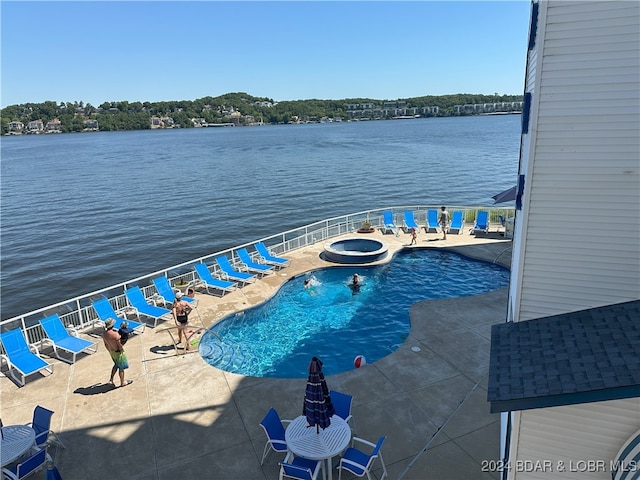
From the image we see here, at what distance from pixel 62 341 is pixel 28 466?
200 inches

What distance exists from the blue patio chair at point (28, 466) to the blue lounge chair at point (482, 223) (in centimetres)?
1978

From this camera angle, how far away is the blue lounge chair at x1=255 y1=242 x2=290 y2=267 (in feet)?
60.1

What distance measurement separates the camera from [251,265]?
1772 centimetres

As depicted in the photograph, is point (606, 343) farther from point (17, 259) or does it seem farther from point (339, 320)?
point (17, 259)

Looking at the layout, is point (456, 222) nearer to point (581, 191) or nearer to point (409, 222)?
point (409, 222)

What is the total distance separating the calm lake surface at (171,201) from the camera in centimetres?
2994

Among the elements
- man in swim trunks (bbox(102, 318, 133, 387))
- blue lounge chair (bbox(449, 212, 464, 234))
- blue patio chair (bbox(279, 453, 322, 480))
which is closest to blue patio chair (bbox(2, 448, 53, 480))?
man in swim trunks (bbox(102, 318, 133, 387))

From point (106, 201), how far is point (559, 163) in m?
48.3

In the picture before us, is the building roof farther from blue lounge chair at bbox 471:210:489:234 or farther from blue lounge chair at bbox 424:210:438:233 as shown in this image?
blue lounge chair at bbox 424:210:438:233

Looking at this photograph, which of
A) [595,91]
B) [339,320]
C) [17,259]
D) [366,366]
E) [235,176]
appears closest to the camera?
[595,91]

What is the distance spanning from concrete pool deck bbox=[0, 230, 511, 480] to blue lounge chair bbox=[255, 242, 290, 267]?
655cm

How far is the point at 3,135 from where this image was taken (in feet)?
648

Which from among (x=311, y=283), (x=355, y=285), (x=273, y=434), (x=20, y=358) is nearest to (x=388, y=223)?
(x=355, y=285)

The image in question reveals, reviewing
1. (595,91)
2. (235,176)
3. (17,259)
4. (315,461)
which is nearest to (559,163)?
(595,91)
